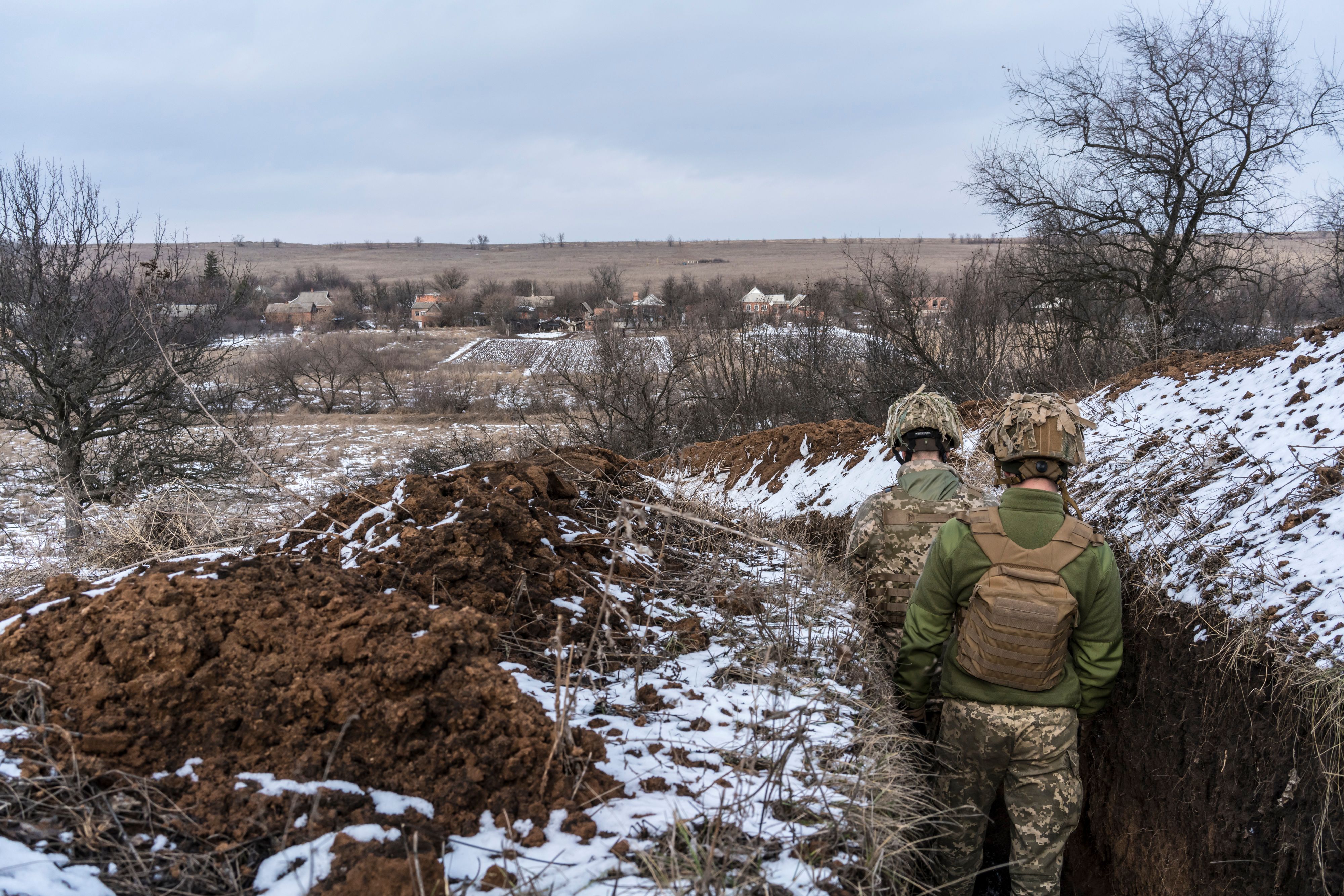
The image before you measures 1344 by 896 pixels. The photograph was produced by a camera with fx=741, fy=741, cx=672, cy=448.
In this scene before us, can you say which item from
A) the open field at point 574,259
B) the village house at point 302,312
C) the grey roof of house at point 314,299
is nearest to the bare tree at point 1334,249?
the open field at point 574,259

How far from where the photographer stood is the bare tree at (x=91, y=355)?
1337 cm

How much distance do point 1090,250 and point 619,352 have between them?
1049 cm

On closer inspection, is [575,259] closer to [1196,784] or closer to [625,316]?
[625,316]

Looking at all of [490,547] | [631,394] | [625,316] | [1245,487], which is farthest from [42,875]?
[625,316]

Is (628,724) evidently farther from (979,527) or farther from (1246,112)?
(1246,112)

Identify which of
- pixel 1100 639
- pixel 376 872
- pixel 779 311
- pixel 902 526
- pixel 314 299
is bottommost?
pixel 376 872

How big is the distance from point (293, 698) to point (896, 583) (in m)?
2.99

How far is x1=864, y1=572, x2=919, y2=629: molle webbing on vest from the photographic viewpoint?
4082 mm

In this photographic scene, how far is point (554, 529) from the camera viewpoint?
4.52 metres

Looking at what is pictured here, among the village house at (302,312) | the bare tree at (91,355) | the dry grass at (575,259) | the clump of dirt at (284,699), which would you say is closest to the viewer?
the clump of dirt at (284,699)

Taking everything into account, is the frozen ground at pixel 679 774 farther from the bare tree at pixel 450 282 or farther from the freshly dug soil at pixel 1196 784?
the bare tree at pixel 450 282

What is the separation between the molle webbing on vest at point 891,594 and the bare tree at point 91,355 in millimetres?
12946

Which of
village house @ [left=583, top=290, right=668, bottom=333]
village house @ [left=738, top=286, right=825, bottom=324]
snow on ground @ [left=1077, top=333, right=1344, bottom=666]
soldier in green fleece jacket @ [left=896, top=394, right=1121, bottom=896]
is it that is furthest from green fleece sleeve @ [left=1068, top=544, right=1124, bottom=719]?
village house @ [left=738, top=286, right=825, bottom=324]

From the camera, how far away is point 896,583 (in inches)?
162
